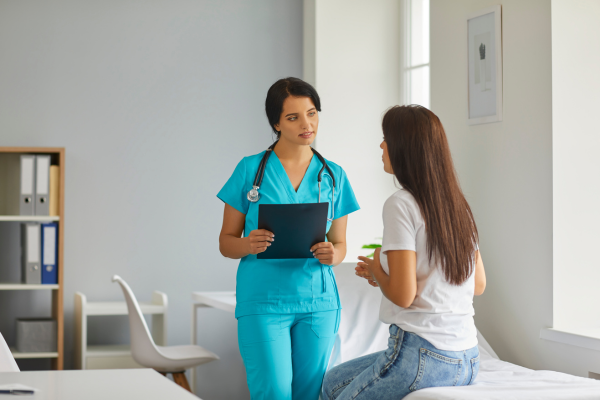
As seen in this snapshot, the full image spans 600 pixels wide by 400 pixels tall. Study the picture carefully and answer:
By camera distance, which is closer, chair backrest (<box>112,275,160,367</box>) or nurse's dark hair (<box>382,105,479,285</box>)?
nurse's dark hair (<box>382,105,479,285</box>)

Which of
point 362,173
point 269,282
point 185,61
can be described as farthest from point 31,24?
point 269,282

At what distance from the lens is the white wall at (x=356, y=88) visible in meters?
3.81

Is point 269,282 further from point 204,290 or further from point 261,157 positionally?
point 204,290

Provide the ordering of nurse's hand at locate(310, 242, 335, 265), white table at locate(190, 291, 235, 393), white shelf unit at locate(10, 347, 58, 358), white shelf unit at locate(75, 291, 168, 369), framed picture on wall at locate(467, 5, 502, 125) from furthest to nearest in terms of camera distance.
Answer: white shelf unit at locate(75, 291, 168, 369), white shelf unit at locate(10, 347, 58, 358), white table at locate(190, 291, 235, 393), framed picture on wall at locate(467, 5, 502, 125), nurse's hand at locate(310, 242, 335, 265)

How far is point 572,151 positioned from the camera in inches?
93.4

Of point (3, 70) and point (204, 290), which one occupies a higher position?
point (3, 70)

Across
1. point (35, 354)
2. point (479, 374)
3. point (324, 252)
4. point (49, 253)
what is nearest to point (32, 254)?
point (49, 253)

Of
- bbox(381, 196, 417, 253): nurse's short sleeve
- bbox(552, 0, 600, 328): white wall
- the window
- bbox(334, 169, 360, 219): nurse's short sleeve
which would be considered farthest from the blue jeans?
the window

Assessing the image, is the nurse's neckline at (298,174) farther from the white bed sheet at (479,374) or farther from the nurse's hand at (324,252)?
the white bed sheet at (479,374)

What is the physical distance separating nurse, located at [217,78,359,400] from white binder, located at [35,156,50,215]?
71.0 inches

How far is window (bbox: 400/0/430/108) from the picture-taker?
3846mm

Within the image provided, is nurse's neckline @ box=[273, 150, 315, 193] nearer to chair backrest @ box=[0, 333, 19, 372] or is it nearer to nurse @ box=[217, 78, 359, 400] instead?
nurse @ box=[217, 78, 359, 400]

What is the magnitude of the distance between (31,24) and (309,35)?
1639mm

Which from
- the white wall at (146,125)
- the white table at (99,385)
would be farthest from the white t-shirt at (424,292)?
the white wall at (146,125)
